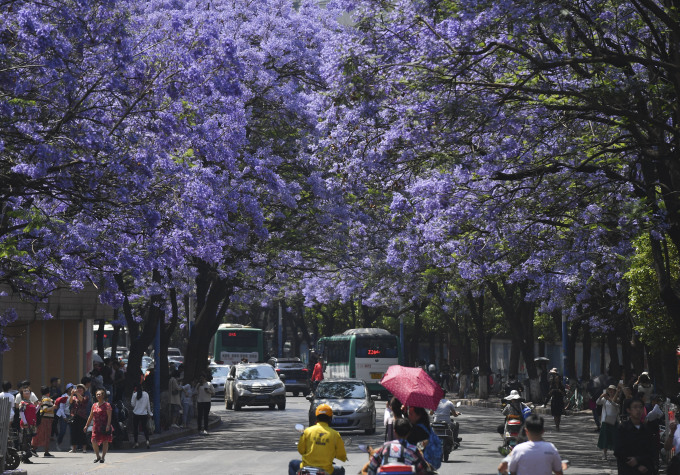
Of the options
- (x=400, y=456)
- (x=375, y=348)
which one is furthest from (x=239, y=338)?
(x=400, y=456)

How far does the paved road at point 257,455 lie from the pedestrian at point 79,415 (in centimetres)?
69

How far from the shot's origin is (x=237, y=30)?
30.0 meters

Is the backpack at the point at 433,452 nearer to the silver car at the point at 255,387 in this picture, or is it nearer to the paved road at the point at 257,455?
the paved road at the point at 257,455

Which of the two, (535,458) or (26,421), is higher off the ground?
(535,458)

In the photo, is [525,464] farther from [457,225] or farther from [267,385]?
[267,385]

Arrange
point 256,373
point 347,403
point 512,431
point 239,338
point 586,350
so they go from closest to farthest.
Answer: point 512,431, point 347,403, point 256,373, point 586,350, point 239,338

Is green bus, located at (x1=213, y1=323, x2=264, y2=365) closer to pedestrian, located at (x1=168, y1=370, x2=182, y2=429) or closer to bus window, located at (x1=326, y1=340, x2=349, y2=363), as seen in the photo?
bus window, located at (x1=326, y1=340, x2=349, y2=363)

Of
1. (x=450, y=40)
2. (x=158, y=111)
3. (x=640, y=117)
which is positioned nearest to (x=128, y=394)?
(x=158, y=111)

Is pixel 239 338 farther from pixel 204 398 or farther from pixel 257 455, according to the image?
pixel 257 455

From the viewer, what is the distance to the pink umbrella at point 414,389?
Result: 13.8m

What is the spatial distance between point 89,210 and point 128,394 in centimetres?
1334

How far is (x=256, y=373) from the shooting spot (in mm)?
44156

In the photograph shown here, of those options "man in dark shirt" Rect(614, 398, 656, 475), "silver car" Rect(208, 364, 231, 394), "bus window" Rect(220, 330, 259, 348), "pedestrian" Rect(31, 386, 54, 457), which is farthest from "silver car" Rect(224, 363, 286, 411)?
"man in dark shirt" Rect(614, 398, 656, 475)

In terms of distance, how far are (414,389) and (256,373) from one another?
30821mm
